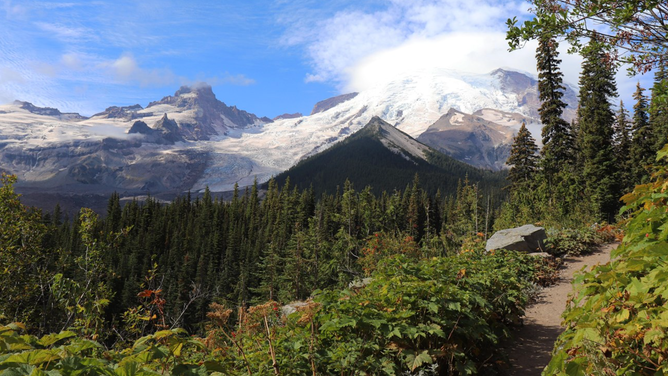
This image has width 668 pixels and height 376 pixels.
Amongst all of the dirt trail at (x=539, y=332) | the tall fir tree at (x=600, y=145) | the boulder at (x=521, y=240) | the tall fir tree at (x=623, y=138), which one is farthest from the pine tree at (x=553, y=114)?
the dirt trail at (x=539, y=332)

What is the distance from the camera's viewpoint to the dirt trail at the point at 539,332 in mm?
4926

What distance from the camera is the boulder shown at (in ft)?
34.9

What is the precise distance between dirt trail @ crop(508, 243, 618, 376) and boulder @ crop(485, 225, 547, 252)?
139 cm

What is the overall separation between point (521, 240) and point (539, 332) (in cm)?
515

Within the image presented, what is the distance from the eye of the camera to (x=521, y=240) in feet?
35.2

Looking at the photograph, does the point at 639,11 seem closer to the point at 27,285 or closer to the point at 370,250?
the point at 370,250

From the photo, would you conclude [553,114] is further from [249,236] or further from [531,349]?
[249,236]

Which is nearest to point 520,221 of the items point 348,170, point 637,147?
point 637,147

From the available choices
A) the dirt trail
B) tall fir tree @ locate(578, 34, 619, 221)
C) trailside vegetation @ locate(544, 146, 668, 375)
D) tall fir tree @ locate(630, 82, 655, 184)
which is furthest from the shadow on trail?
tall fir tree @ locate(630, 82, 655, 184)

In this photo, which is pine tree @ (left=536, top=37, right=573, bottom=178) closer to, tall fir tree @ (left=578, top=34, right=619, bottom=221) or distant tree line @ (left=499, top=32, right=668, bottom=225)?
distant tree line @ (left=499, top=32, right=668, bottom=225)

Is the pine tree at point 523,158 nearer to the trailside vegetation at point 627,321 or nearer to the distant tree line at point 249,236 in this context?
the distant tree line at point 249,236

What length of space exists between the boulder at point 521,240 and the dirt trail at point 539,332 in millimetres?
1395

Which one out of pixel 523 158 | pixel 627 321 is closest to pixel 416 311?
pixel 627 321

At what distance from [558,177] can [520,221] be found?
27.6 feet
